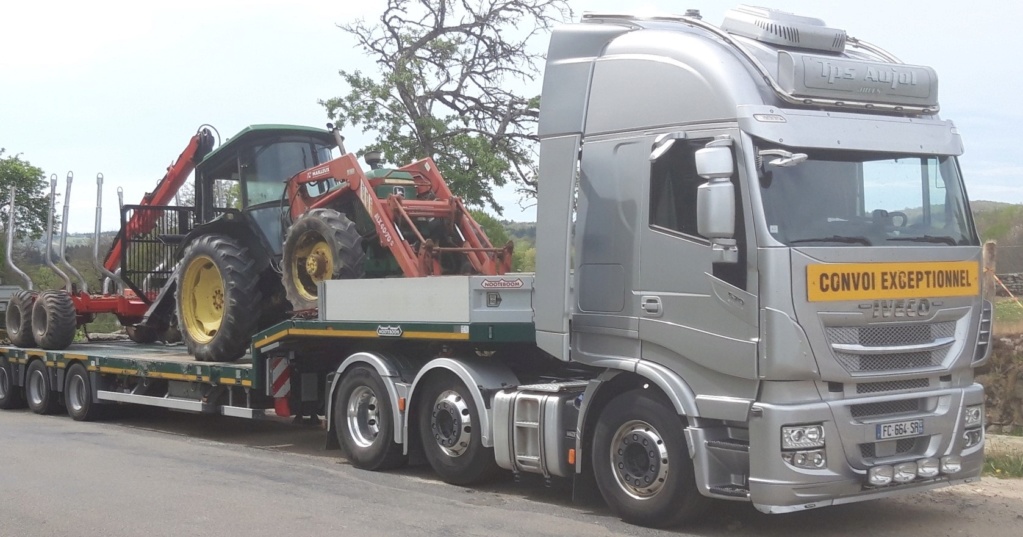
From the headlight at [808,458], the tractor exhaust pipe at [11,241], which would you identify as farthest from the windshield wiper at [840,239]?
the tractor exhaust pipe at [11,241]

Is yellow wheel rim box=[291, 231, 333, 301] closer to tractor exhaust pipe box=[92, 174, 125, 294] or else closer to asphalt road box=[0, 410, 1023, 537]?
asphalt road box=[0, 410, 1023, 537]

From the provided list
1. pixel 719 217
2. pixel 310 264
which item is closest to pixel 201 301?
pixel 310 264

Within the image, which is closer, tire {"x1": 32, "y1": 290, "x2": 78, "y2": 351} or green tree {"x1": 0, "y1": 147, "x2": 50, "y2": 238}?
tire {"x1": 32, "y1": 290, "x2": 78, "y2": 351}

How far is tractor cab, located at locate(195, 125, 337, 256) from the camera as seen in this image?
13.1 metres

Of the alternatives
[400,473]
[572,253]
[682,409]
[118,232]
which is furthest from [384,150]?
[682,409]

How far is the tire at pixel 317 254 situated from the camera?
11.1 meters

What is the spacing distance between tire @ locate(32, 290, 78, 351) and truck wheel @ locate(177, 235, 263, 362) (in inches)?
150

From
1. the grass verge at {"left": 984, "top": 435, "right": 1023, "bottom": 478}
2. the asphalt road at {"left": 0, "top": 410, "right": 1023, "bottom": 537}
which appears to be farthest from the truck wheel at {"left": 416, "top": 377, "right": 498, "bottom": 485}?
the grass verge at {"left": 984, "top": 435, "right": 1023, "bottom": 478}

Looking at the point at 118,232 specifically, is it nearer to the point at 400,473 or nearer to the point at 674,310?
the point at 400,473

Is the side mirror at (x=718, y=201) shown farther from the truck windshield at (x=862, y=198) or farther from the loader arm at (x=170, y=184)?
the loader arm at (x=170, y=184)

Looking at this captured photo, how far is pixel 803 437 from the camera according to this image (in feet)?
23.2

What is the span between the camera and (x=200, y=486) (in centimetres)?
952

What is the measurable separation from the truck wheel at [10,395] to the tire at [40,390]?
0.52 m

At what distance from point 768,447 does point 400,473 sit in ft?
14.3
